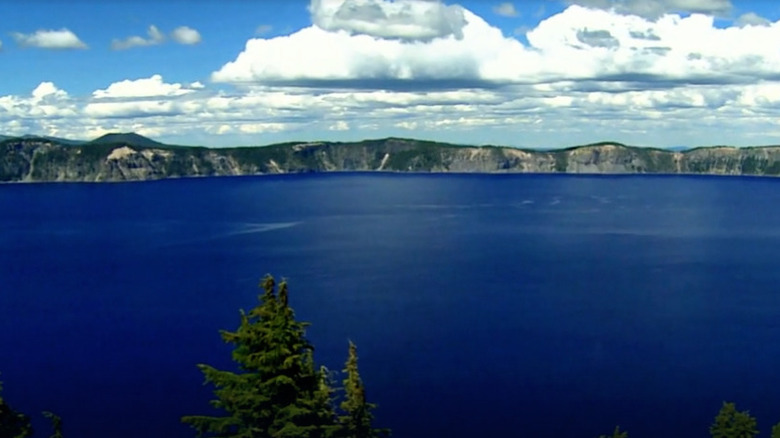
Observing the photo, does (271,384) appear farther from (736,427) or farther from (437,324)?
(437,324)

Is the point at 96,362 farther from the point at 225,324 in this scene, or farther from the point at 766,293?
the point at 766,293

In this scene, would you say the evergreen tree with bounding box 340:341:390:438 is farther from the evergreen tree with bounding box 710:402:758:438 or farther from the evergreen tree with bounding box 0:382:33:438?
the evergreen tree with bounding box 710:402:758:438

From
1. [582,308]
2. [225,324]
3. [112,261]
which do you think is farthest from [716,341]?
[112,261]

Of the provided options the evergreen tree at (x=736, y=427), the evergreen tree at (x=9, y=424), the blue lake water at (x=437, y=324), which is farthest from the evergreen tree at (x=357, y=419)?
the blue lake water at (x=437, y=324)

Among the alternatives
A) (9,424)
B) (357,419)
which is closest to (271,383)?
(357,419)

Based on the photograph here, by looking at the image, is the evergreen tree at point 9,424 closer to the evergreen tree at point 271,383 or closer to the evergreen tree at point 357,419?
the evergreen tree at point 271,383

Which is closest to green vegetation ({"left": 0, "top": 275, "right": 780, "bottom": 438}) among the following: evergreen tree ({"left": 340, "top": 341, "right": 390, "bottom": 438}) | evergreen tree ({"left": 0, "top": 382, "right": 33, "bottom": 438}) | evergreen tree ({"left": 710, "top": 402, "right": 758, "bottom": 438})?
evergreen tree ({"left": 340, "top": 341, "right": 390, "bottom": 438})
